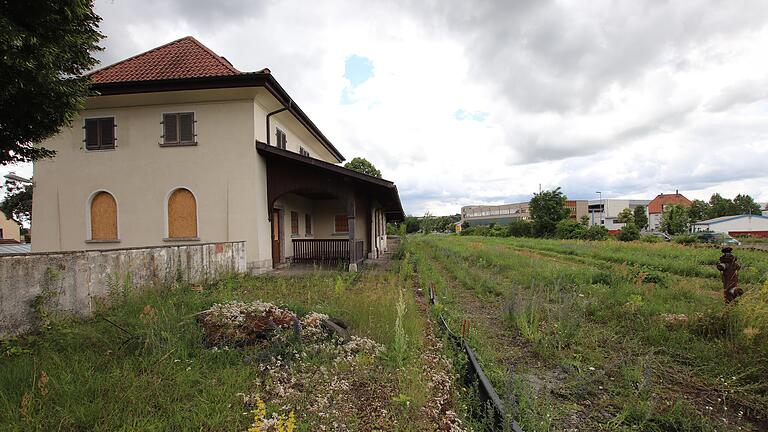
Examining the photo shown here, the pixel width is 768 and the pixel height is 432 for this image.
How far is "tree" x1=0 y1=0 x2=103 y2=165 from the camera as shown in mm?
4094

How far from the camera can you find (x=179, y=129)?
10828 mm

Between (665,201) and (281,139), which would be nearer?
(281,139)

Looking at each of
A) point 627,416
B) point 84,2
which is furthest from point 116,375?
point 84,2

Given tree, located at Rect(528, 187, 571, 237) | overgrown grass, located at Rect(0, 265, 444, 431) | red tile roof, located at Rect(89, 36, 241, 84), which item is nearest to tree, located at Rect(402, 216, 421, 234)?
tree, located at Rect(528, 187, 571, 237)

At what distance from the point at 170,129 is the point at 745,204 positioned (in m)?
109

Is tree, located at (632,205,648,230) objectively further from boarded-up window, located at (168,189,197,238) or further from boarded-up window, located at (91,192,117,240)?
boarded-up window, located at (91,192,117,240)

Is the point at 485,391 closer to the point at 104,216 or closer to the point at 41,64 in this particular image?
the point at 41,64

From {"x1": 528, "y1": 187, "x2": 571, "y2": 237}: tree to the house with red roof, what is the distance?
1516 inches

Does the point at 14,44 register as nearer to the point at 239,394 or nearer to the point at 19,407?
the point at 19,407

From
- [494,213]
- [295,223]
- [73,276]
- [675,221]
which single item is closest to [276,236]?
[295,223]

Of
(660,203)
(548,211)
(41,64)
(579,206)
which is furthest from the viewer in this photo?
(579,206)

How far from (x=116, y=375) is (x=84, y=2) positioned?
4805mm

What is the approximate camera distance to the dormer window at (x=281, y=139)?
1232 centimetres

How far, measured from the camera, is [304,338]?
12.7 ft
